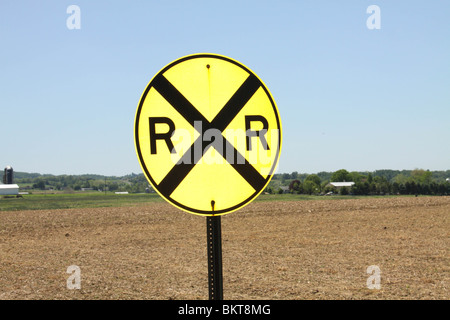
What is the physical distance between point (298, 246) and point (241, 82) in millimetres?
14665

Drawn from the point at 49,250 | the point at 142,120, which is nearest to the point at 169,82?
the point at 142,120

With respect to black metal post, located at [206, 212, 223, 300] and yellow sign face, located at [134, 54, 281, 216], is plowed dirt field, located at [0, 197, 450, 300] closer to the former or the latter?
black metal post, located at [206, 212, 223, 300]

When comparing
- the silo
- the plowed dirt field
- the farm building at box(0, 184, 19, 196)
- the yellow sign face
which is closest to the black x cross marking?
the yellow sign face

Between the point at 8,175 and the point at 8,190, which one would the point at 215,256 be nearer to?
the point at 8,190

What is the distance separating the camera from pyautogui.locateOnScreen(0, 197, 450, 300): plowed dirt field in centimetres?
966

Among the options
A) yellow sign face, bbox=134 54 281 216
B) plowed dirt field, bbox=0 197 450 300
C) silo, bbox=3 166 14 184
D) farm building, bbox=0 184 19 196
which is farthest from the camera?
silo, bbox=3 166 14 184

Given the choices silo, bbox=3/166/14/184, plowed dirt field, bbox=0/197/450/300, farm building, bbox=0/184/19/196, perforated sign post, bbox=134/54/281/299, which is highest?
perforated sign post, bbox=134/54/281/299

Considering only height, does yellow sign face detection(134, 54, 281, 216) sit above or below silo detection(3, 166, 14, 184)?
above

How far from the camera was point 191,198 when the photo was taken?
1688mm

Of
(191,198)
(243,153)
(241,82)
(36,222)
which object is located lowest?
(36,222)

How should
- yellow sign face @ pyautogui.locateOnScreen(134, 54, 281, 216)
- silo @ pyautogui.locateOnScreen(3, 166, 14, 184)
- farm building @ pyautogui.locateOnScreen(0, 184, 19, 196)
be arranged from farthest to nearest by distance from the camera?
silo @ pyautogui.locateOnScreen(3, 166, 14, 184) → farm building @ pyautogui.locateOnScreen(0, 184, 19, 196) → yellow sign face @ pyautogui.locateOnScreen(134, 54, 281, 216)

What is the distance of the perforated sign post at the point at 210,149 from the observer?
169 cm

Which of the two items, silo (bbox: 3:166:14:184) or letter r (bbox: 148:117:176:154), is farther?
silo (bbox: 3:166:14:184)

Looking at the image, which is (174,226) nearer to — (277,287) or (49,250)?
(49,250)
